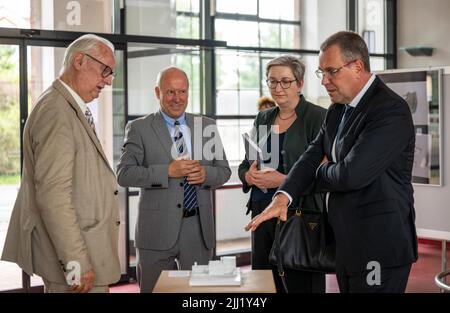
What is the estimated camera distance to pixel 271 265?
11.8ft

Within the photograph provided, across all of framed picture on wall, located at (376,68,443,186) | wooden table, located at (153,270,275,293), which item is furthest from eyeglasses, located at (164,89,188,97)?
framed picture on wall, located at (376,68,443,186)

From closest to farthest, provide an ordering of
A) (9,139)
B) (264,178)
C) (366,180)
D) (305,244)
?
1. (366,180)
2. (305,244)
3. (264,178)
4. (9,139)

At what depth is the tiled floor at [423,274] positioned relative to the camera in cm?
589

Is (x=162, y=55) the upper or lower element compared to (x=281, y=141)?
upper

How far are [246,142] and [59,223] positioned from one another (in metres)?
1.46

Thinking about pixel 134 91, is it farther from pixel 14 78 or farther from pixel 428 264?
pixel 428 264

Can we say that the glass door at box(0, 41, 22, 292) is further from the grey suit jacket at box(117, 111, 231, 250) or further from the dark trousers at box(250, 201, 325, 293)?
the dark trousers at box(250, 201, 325, 293)

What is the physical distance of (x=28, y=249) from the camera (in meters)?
2.65

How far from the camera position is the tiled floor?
5.89 meters

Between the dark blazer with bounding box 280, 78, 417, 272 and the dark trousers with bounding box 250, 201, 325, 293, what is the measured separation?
0.85m

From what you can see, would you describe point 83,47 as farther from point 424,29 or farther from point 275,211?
point 424,29

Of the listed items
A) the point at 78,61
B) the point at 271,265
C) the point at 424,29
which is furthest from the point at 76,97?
the point at 424,29

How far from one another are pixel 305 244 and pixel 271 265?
0.64 m

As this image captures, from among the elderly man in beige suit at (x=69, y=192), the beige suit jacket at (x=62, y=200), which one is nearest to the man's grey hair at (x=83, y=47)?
the elderly man in beige suit at (x=69, y=192)
